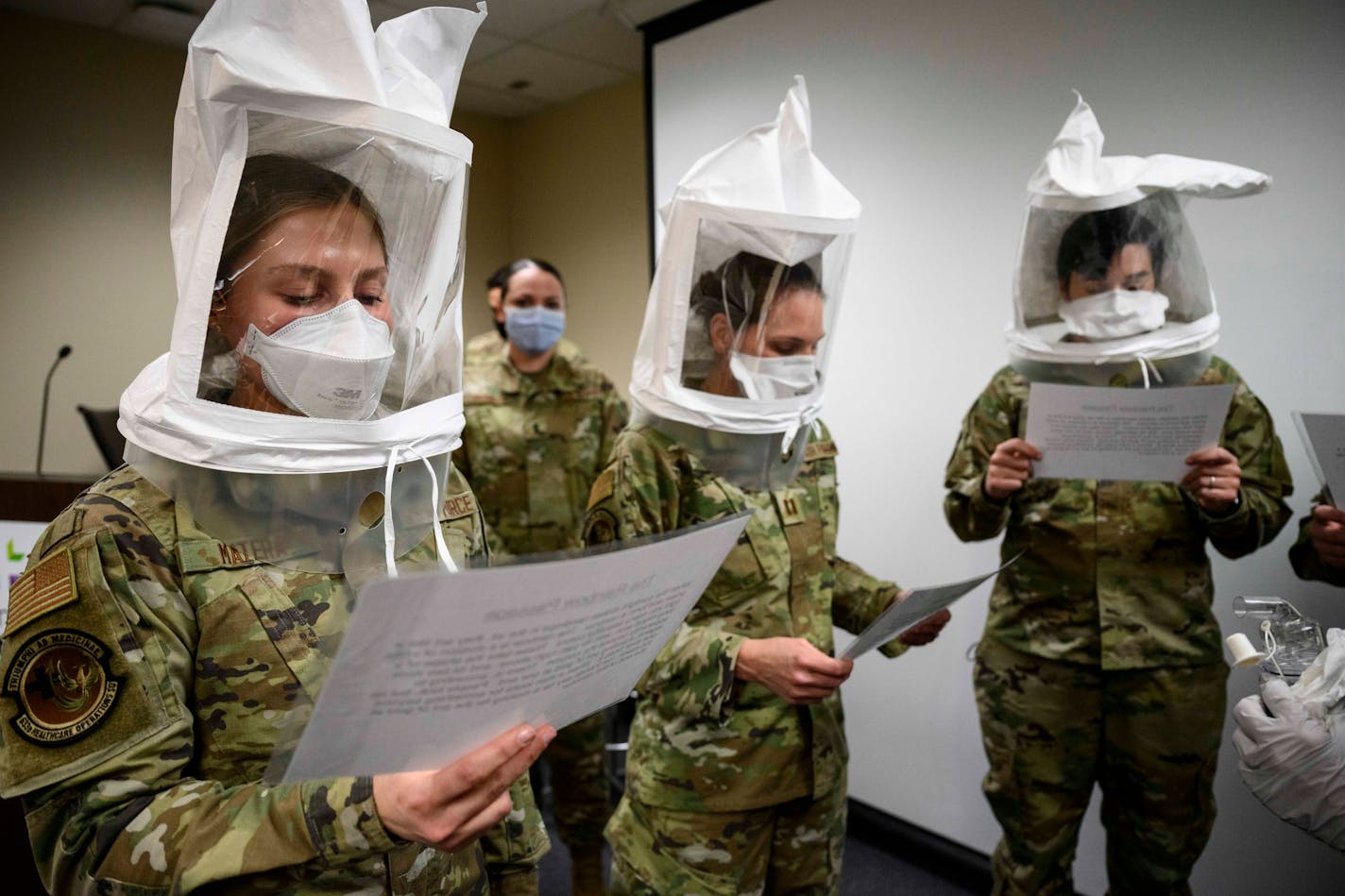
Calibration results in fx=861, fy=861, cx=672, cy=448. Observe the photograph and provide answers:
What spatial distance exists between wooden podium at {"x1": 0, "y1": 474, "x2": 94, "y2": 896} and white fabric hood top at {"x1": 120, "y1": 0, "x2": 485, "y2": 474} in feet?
3.59

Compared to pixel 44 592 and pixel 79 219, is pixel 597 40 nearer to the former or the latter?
pixel 79 219

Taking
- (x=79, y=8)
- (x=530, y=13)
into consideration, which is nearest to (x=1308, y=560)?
(x=530, y=13)

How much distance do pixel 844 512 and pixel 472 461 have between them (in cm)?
120

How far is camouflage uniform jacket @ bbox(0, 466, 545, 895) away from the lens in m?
0.74

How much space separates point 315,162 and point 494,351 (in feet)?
6.40

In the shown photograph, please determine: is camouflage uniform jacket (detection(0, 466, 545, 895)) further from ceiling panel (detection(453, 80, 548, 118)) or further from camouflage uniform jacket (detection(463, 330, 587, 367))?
ceiling panel (detection(453, 80, 548, 118))

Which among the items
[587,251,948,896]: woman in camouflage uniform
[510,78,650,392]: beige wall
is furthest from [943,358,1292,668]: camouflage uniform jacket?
[510,78,650,392]: beige wall

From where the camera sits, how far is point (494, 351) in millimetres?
2859

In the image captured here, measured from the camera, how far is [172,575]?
2.67 feet

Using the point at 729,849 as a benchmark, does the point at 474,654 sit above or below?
above

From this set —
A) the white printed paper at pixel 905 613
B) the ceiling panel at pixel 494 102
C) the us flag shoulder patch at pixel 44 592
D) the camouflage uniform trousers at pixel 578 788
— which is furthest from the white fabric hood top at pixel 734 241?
the ceiling panel at pixel 494 102

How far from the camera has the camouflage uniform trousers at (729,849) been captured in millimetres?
1383

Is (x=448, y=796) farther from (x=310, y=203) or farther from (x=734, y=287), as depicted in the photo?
(x=734, y=287)

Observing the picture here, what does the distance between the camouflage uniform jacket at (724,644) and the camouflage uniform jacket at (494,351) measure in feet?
4.51
